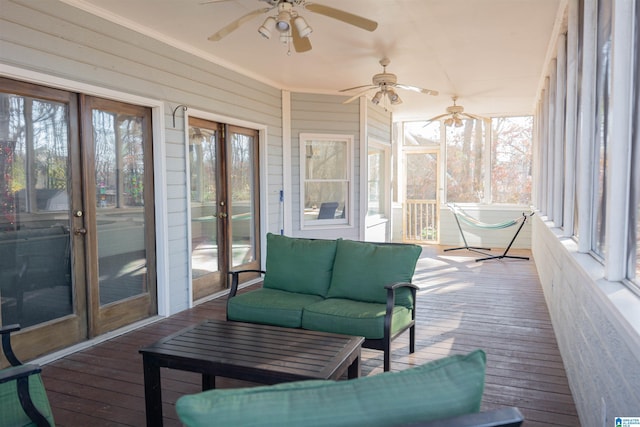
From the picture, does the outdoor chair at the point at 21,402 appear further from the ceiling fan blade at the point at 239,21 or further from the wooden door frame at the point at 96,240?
the ceiling fan blade at the point at 239,21

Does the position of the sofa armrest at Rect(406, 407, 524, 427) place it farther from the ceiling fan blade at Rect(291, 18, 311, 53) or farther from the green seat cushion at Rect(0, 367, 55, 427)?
the ceiling fan blade at Rect(291, 18, 311, 53)

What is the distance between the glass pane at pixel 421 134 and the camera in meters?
9.58

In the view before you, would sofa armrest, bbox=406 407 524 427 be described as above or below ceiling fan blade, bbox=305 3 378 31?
below

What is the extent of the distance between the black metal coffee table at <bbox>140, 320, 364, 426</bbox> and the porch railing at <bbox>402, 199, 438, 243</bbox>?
298 inches

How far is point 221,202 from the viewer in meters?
5.34

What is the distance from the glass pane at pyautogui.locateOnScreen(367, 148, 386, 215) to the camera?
8008mm

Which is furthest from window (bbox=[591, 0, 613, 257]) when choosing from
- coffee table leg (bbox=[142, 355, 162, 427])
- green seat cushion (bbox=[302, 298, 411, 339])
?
coffee table leg (bbox=[142, 355, 162, 427])

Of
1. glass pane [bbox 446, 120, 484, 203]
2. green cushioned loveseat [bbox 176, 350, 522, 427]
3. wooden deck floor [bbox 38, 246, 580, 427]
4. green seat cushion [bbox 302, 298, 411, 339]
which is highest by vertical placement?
glass pane [bbox 446, 120, 484, 203]

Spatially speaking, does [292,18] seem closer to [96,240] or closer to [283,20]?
[283,20]

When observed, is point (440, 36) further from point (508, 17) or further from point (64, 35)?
point (64, 35)

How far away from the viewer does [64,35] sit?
11.0 feet

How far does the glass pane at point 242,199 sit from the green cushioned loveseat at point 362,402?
185 inches

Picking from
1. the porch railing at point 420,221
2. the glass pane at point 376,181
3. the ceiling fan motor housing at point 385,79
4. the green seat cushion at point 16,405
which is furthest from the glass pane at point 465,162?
the green seat cushion at point 16,405

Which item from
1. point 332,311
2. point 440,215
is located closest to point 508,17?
point 332,311
